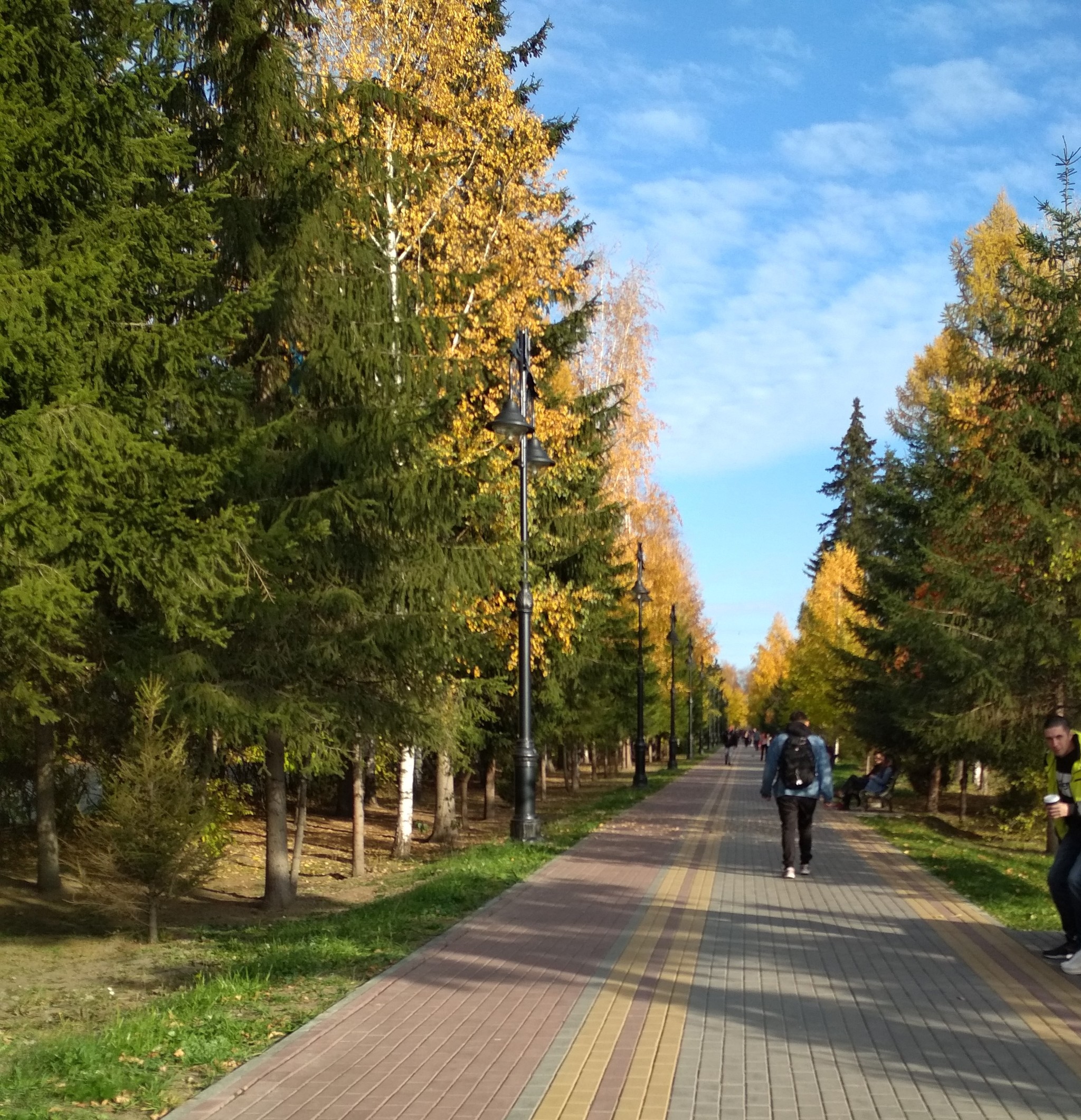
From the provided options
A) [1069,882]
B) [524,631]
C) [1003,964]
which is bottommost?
[1003,964]

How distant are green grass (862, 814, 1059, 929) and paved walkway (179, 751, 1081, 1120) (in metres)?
0.40

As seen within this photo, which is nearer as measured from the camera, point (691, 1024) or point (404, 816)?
point (691, 1024)

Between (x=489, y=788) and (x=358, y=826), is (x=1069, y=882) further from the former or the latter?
(x=489, y=788)

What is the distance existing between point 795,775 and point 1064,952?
5.40 meters

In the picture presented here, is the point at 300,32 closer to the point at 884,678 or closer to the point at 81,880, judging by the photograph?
the point at 81,880

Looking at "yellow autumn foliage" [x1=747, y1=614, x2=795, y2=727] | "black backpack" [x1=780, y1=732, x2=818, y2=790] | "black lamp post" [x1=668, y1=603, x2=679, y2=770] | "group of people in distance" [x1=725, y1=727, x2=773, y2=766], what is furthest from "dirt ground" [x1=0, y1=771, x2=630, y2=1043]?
"yellow autumn foliage" [x1=747, y1=614, x2=795, y2=727]

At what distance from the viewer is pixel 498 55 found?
71.1ft

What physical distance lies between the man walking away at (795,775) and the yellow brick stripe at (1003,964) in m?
1.15

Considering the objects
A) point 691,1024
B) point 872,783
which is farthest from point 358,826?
point 872,783

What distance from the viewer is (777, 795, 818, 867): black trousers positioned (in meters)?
13.6

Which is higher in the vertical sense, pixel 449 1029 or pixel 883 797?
pixel 449 1029

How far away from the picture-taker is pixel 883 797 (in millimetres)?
29094

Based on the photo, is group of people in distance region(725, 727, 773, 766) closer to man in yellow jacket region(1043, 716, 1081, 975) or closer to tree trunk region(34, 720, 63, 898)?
tree trunk region(34, 720, 63, 898)

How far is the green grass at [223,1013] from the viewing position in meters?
5.43
